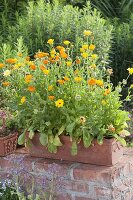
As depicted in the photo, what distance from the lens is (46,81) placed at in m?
3.50

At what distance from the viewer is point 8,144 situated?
391cm

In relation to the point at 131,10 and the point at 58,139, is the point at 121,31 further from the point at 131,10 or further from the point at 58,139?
the point at 58,139

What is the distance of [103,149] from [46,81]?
23.9 inches

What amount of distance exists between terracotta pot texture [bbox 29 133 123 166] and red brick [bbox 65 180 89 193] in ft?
0.52

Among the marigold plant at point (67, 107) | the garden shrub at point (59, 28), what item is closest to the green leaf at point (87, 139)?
the marigold plant at point (67, 107)

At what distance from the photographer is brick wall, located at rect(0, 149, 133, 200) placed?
135 inches

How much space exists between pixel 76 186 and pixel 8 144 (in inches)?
26.7

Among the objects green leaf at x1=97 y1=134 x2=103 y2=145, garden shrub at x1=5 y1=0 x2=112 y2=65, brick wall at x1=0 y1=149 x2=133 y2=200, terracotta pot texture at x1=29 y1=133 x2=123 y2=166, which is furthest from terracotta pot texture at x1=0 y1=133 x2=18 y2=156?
garden shrub at x1=5 y1=0 x2=112 y2=65

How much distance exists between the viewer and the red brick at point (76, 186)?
3.51m

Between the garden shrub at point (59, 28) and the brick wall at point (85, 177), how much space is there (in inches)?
61.4

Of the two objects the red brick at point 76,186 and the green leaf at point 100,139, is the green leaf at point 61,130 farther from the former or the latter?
the red brick at point 76,186

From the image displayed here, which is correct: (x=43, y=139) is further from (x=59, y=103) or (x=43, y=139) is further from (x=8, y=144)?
(x=8, y=144)

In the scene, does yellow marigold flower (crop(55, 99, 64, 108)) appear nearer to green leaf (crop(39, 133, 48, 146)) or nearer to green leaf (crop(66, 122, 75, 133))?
green leaf (crop(66, 122, 75, 133))

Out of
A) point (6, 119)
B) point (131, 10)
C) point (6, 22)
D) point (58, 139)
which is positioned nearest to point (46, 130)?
point (58, 139)
